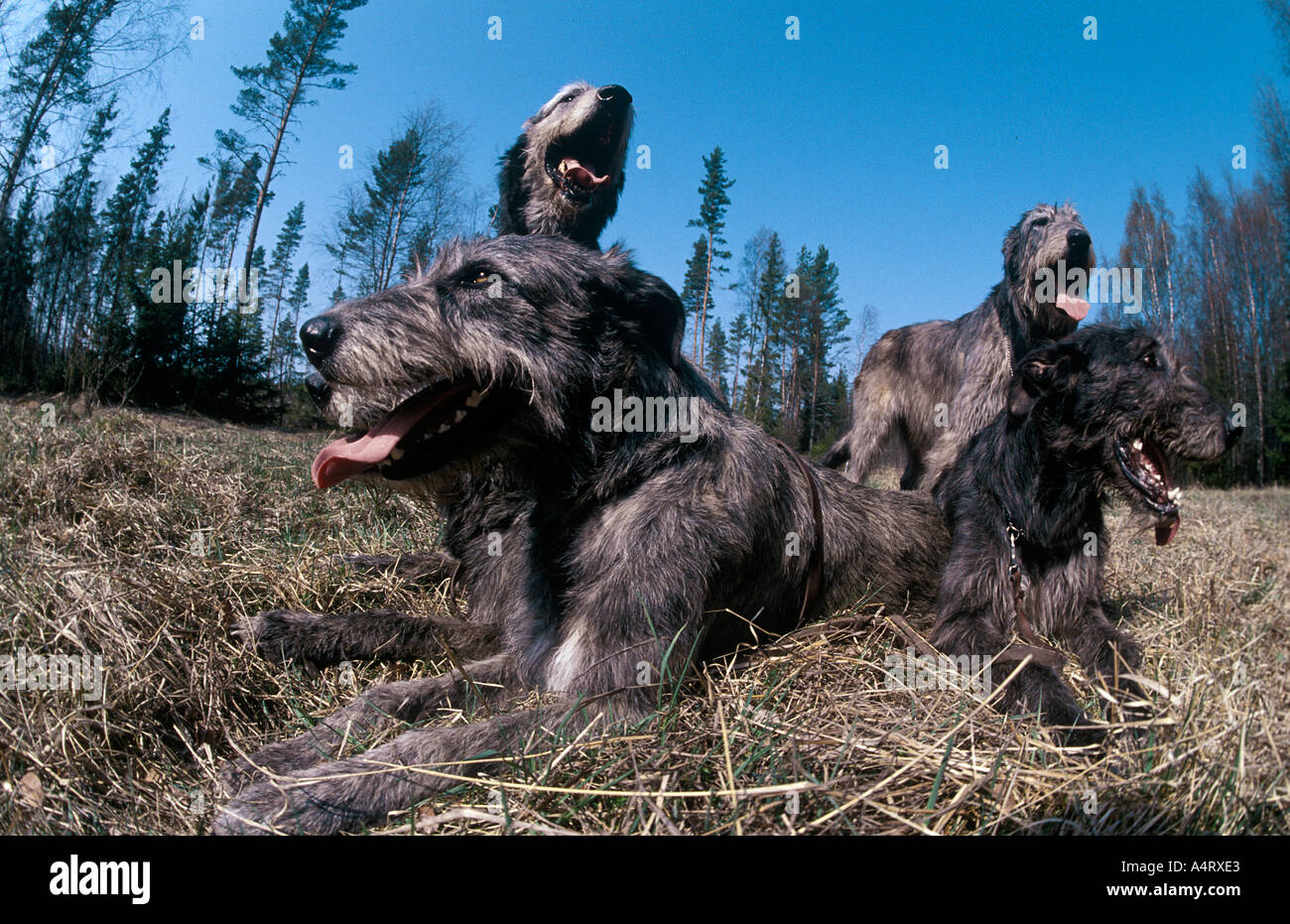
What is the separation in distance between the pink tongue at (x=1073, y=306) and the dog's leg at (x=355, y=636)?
535 cm

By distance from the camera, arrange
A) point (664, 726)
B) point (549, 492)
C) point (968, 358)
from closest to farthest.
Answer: point (664, 726)
point (549, 492)
point (968, 358)

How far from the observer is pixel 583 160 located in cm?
570

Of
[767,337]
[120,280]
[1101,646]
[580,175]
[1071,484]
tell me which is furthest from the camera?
[767,337]

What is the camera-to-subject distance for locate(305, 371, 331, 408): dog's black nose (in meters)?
2.68

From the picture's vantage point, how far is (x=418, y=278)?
302 centimetres

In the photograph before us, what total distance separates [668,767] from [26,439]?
6946mm

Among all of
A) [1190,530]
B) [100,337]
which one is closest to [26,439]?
[1190,530]

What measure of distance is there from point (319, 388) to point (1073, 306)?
582cm

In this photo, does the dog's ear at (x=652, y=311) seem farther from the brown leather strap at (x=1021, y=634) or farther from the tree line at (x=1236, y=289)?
the tree line at (x=1236, y=289)

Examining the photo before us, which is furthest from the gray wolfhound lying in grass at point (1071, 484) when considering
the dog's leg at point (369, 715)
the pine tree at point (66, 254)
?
the pine tree at point (66, 254)

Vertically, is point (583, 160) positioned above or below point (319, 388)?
above

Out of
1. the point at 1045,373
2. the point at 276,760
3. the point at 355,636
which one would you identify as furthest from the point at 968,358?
the point at 276,760

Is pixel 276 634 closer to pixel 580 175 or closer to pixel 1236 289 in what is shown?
pixel 580 175

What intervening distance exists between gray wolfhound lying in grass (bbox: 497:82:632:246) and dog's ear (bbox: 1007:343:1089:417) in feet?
11.7
